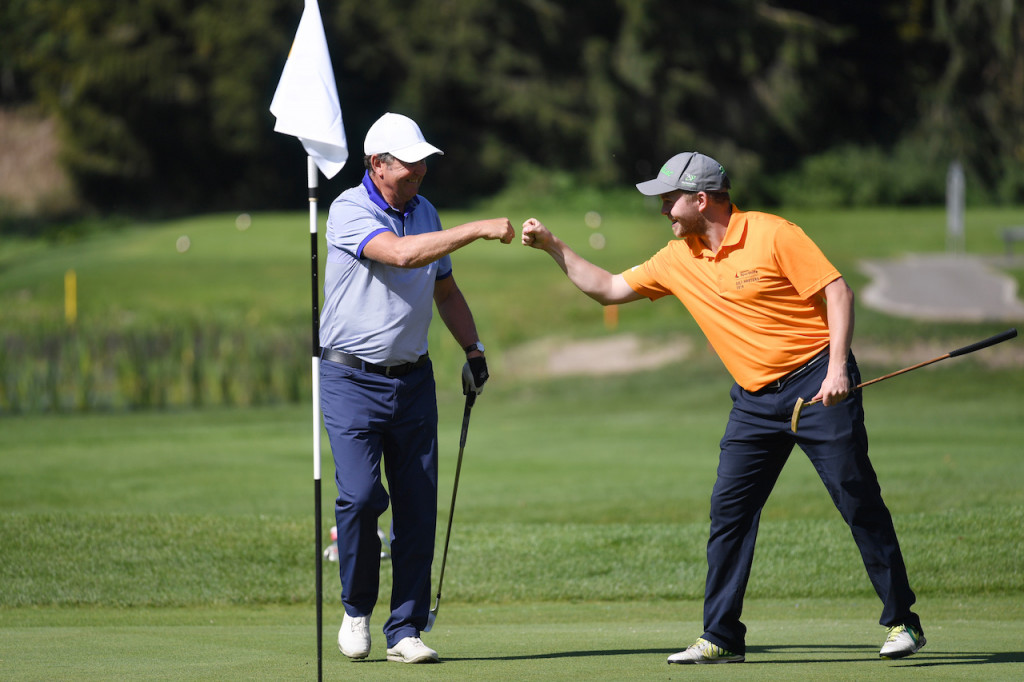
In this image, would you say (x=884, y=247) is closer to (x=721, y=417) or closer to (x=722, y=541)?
(x=721, y=417)

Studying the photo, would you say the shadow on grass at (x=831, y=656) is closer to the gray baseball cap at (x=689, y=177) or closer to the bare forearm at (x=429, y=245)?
the bare forearm at (x=429, y=245)

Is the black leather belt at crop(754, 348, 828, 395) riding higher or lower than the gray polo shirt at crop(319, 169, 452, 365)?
lower

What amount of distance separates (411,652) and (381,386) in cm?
103

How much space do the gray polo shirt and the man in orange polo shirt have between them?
538mm

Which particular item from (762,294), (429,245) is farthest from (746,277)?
(429,245)

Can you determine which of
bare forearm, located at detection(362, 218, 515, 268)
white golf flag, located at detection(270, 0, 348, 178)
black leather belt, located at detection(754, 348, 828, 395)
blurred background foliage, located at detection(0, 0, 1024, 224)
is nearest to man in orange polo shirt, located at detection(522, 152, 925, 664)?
black leather belt, located at detection(754, 348, 828, 395)

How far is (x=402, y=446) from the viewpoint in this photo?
18.0ft

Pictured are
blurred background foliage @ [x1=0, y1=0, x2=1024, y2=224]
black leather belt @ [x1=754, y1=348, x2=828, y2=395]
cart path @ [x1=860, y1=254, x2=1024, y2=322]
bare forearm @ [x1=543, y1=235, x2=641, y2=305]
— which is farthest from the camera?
blurred background foliage @ [x1=0, y1=0, x2=1024, y2=224]

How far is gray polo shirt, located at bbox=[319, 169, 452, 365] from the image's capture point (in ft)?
17.4

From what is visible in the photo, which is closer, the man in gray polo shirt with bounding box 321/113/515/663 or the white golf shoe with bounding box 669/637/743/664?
the white golf shoe with bounding box 669/637/743/664

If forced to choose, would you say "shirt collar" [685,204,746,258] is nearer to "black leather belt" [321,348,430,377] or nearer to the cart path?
"black leather belt" [321,348,430,377]

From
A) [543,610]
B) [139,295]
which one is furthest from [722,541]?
[139,295]

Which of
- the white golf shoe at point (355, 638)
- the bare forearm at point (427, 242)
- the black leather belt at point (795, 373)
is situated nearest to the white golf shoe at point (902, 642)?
the black leather belt at point (795, 373)

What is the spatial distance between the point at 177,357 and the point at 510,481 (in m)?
7.91
